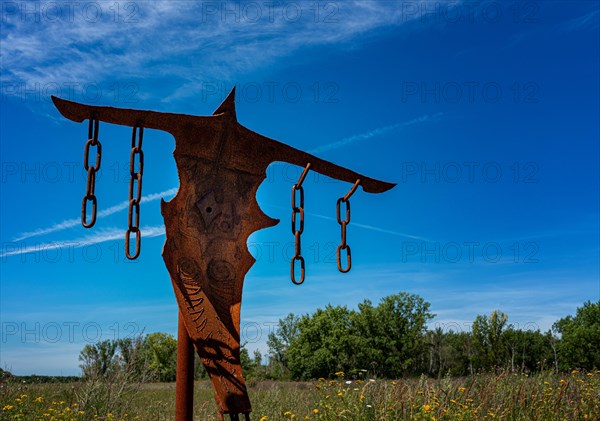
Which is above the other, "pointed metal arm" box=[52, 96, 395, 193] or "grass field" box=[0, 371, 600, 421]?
"pointed metal arm" box=[52, 96, 395, 193]

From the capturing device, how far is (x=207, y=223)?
430 cm

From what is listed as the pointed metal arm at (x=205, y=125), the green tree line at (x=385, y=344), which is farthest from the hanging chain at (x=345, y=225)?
the green tree line at (x=385, y=344)

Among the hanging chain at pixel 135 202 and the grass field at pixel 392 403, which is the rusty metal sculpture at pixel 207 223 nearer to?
the hanging chain at pixel 135 202

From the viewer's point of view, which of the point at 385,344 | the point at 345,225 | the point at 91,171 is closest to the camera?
the point at 91,171

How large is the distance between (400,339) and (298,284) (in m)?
36.7

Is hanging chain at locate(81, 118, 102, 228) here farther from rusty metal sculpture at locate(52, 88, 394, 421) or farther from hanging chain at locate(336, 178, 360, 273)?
hanging chain at locate(336, 178, 360, 273)

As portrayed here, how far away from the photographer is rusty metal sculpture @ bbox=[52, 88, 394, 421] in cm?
405

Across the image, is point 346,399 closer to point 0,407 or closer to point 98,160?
point 98,160

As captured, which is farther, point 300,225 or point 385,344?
point 385,344

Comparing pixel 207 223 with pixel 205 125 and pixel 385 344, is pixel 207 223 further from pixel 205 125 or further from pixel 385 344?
pixel 385 344

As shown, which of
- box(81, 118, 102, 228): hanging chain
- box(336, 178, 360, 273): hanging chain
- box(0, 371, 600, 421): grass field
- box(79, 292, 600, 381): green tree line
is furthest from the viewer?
box(79, 292, 600, 381): green tree line

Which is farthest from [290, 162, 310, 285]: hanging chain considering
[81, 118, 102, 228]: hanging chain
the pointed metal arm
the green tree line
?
the green tree line

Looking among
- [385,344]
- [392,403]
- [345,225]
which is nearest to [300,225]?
[345,225]

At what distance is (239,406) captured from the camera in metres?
4.06
